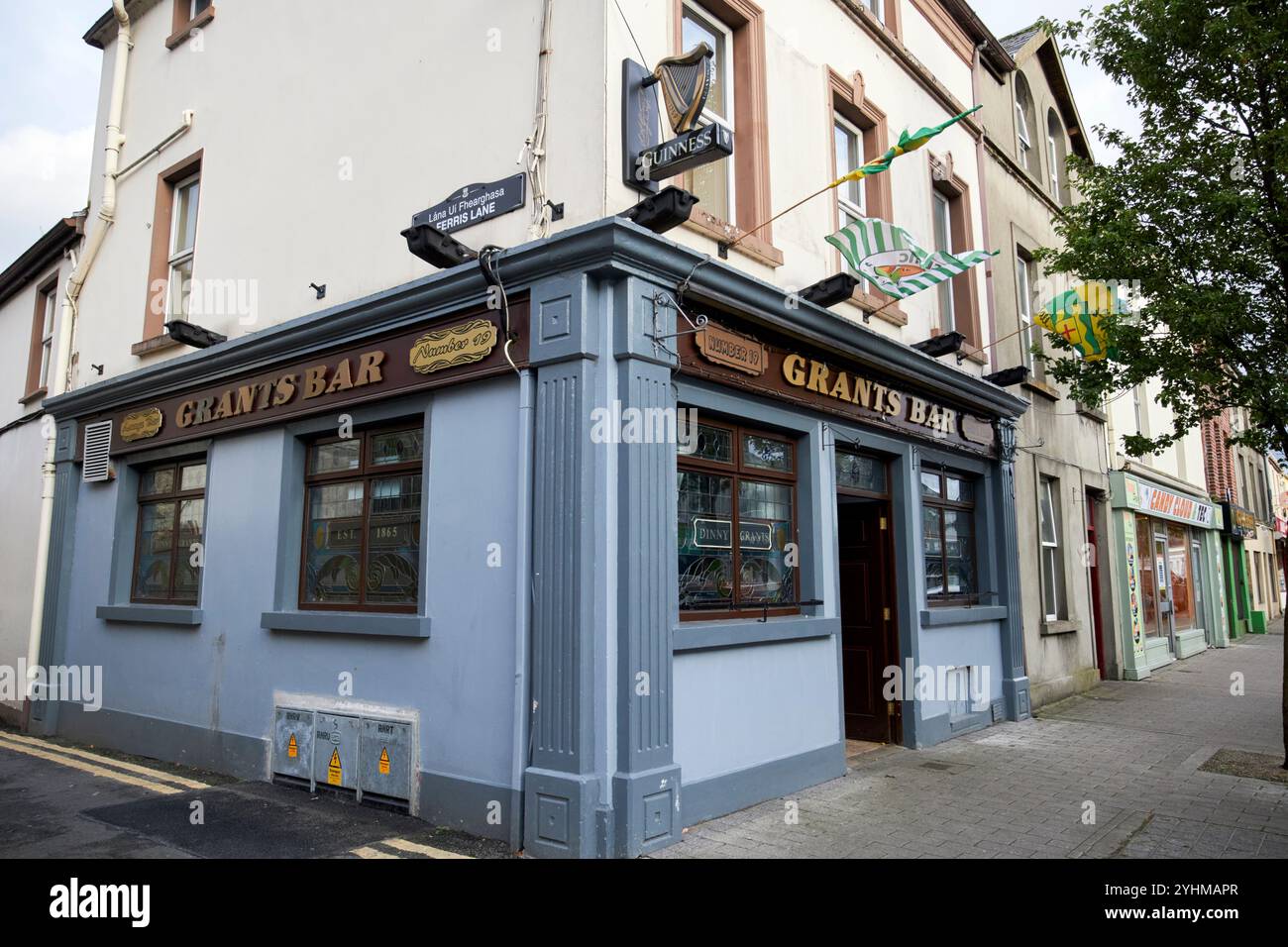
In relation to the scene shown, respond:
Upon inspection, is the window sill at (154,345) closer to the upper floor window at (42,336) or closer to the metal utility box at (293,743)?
the upper floor window at (42,336)

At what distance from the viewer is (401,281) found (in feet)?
23.9

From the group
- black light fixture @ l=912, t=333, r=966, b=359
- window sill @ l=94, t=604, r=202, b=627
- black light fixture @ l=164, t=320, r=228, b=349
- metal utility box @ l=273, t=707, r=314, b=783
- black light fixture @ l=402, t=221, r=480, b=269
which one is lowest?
metal utility box @ l=273, t=707, r=314, b=783

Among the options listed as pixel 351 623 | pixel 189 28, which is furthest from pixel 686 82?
pixel 189 28

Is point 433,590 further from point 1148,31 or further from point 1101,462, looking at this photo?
point 1101,462

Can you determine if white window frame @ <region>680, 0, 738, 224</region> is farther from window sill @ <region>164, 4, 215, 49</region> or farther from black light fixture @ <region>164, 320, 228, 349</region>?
window sill @ <region>164, 4, 215, 49</region>

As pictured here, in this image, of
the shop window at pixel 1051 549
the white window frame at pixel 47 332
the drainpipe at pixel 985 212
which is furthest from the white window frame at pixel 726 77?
the white window frame at pixel 47 332

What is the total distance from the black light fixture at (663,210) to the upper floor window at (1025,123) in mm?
10925

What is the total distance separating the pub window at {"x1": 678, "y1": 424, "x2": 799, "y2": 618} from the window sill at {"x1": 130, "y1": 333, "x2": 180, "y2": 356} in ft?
20.4

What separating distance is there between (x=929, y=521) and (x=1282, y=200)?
4.56 metres

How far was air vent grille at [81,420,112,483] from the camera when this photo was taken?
10.3m

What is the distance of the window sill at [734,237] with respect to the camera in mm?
6758

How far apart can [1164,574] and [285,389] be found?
708 inches

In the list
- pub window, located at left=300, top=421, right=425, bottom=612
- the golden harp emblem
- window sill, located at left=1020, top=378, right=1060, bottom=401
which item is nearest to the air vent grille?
pub window, located at left=300, top=421, right=425, bottom=612
